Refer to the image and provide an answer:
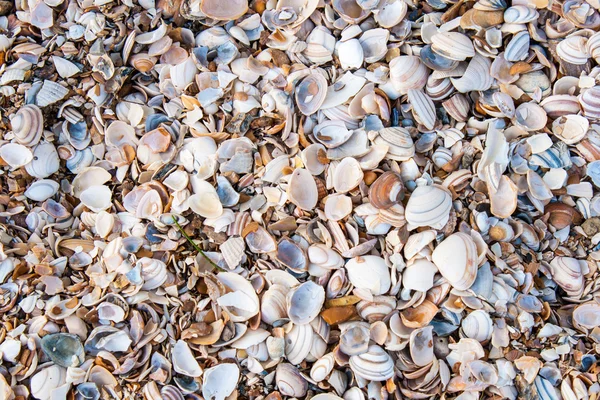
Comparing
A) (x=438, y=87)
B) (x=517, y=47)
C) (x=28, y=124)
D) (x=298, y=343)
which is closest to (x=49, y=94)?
(x=28, y=124)

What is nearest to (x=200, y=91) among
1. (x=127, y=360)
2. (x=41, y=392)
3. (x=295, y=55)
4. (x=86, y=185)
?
(x=295, y=55)

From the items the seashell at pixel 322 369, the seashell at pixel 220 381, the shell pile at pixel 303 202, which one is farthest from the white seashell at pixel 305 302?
the seashell at pixel 220 381

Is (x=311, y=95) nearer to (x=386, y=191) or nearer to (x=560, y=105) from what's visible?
(x=386, y=191)

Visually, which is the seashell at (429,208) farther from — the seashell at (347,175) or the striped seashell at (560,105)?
the striped seashell at (560,105)

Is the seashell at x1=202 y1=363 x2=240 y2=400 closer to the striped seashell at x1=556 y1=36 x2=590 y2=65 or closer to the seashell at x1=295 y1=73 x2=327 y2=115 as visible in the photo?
the seashell at x1=295 y1=73 x2=327 y2=115

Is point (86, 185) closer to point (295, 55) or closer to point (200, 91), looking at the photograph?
point (200, 91)

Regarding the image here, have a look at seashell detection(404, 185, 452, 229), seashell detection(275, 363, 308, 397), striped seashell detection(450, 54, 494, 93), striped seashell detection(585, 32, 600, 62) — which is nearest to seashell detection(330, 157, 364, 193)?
seashell detection(404, 185, 452, 229)
